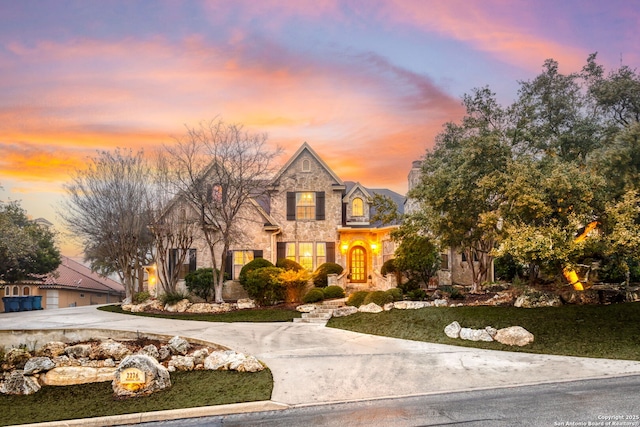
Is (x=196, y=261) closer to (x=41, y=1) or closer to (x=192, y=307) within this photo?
(x=192, y=307)

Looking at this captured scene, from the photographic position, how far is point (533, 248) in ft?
46.9

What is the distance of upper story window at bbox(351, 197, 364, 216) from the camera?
93.9ft

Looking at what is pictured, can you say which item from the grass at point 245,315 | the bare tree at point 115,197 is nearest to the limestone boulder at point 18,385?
the grass at point 245,315

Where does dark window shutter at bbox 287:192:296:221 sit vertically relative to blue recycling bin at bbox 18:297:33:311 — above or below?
above

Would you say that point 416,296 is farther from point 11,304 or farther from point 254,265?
A: point 11,304

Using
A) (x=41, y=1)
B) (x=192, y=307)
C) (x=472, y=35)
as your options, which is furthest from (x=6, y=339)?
(x=472, y=35)

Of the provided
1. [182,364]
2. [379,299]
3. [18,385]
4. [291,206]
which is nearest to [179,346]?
[182,364]

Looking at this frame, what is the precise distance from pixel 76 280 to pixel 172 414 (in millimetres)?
40134

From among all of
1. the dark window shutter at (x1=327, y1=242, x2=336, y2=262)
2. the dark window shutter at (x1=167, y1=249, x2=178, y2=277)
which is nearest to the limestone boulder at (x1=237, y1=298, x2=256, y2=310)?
the dark window shutter at (x1=167, y1=249, x2=178, y2=277)

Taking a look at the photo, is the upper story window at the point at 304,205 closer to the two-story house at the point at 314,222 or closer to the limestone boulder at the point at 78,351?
the two-story house at the point at 314,222

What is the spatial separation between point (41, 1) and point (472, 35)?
16183mm

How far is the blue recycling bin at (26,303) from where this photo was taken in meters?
29.0

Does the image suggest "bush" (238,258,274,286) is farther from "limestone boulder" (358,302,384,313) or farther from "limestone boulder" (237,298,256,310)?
"limestone boulder" (358,302,384,313)

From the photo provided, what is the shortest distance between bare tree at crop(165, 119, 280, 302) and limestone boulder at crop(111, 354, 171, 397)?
41.9 ft
